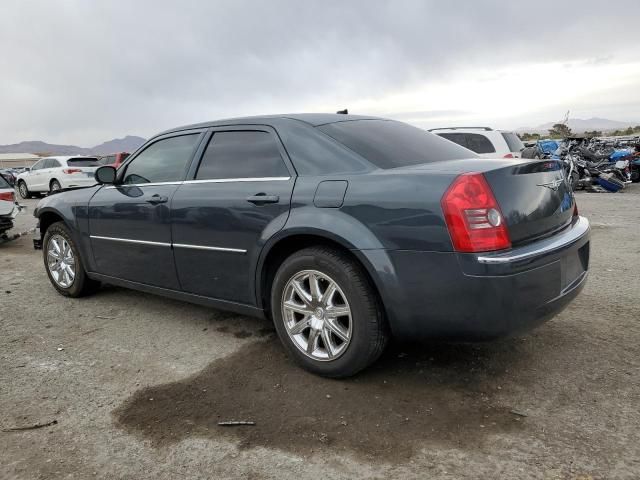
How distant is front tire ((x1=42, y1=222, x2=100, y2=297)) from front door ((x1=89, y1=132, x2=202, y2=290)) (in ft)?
1.23

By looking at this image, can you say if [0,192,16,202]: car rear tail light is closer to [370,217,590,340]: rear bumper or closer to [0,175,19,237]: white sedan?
[0,175,19,237]: white sedan

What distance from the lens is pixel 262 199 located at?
335 cm

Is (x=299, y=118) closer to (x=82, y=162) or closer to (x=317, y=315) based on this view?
(x=317, y=315)

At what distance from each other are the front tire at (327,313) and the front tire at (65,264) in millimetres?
2584

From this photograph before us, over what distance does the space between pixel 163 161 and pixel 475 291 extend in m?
2.83

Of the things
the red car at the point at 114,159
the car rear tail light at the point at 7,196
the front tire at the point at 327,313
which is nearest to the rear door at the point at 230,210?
the front tire at the point at 327,313

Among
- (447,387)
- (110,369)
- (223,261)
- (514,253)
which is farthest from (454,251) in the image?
(110,369)

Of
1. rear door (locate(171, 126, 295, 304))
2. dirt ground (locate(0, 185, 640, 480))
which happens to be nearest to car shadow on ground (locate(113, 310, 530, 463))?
dirt ground (locate(0, 185, 640, 480))

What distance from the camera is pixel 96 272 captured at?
4.78m

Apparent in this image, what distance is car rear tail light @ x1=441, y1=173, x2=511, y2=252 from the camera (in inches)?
102

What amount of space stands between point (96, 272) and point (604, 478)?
423cm

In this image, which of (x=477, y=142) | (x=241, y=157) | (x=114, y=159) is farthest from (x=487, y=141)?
(x=114, y=159)

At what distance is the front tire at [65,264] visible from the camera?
498cm

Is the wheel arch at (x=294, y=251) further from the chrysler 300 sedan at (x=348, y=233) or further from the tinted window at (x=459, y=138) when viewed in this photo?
the tinted window at (x=459, y=138)
